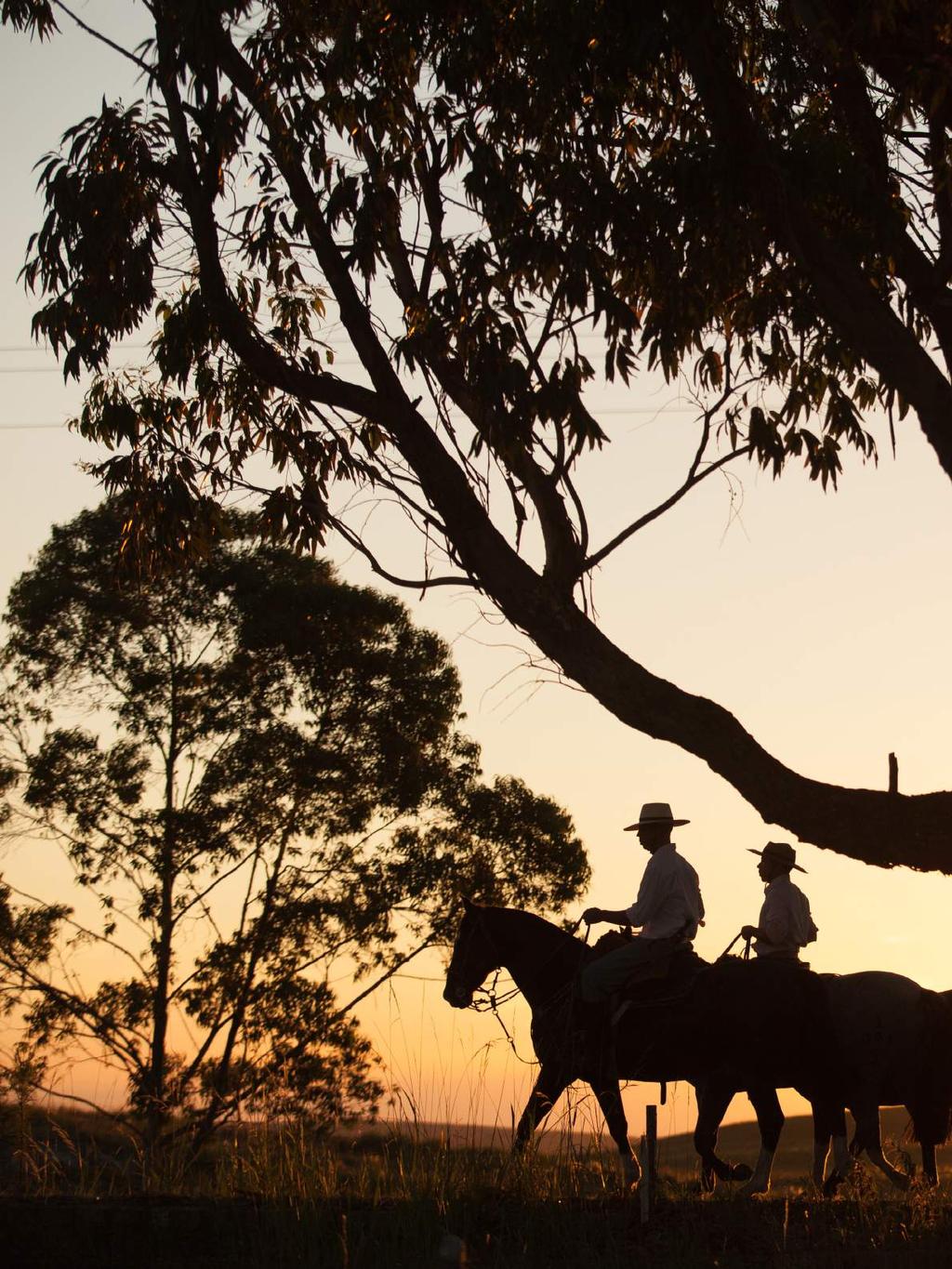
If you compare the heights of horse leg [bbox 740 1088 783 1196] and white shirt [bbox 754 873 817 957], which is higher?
white shirt [bbox 754 873 817 957]

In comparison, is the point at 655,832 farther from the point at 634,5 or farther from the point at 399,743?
the point at 399,743

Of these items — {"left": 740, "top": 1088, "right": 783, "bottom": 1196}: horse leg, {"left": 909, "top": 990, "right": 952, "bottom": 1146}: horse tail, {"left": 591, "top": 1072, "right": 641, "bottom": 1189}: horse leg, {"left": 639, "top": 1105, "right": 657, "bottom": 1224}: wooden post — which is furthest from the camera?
{"left": 909, "top": 990, "right": 952, "bottom": 1146}: horse tail

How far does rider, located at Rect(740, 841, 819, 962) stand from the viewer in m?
12.9

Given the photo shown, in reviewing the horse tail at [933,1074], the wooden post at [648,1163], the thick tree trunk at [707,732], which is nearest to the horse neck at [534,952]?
the horse tail at [933,1074]

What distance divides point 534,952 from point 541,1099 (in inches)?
50.9

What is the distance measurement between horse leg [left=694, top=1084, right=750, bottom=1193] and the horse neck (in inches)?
53.6

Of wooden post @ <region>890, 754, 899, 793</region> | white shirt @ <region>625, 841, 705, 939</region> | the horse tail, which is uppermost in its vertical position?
wooden post @ <region>890, 754, 899, 793</region>

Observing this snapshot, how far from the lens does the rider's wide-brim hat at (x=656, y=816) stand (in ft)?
38.9

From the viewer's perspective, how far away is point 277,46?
37.9 ft

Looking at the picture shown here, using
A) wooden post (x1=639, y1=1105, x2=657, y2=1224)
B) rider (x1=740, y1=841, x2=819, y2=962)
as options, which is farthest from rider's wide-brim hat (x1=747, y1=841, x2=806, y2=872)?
wooden post (x1=639, y1=1105, x2=657, y2=1224)

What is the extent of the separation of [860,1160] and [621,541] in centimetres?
498

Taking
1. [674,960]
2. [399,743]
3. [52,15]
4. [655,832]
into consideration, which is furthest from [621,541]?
[399,743]

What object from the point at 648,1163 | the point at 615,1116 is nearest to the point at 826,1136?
the point at 615,1116

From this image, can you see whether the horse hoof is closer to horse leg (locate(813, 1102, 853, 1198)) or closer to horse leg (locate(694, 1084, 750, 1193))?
horse leg (locate(694, 1084, 750, 1193))
